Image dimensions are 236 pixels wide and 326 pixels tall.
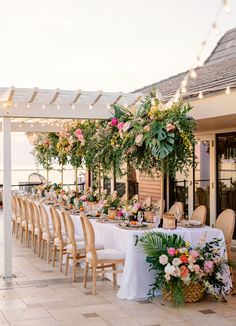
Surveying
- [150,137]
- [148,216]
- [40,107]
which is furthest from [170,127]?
[40,107]

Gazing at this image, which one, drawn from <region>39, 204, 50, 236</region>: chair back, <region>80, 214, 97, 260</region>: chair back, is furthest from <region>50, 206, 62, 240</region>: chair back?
<region>80, 214, 97, 260</region>: chair back

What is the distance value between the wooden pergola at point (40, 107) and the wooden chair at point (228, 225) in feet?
7.90

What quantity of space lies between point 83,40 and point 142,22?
292 centimetres

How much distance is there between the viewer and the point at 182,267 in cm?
649

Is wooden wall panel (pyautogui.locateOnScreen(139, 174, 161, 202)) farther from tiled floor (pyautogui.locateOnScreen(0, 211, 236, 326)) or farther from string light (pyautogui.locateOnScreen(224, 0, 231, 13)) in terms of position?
string light (pyautogui.locateOnScreen(224, 0, 231, 13))

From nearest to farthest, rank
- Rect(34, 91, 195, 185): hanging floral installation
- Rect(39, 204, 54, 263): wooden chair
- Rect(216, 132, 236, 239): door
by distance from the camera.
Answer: Rect(34, 91, 195, 185): hanging floral installation, Rect(39, 204, 54, 263): wooden chair, Rect(216, 132, 236, 239): door

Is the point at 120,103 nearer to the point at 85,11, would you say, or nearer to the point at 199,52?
the point at 85,11

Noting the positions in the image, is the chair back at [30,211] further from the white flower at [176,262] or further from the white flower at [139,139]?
the white flower at [176,262]

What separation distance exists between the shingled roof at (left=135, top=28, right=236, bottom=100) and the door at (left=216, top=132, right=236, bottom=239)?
1275mm

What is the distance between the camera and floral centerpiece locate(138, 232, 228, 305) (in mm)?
6492

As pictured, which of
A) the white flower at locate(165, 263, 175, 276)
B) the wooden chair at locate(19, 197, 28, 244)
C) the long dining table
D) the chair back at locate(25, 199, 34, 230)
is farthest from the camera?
the wooden chair at locate(19, 197, 28, 244)

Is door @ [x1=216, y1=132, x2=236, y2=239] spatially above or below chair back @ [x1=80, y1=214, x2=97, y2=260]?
above

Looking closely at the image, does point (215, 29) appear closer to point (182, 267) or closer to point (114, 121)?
point (182, 267)

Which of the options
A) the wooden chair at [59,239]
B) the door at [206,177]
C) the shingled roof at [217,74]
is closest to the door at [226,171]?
the door at [206,177]
